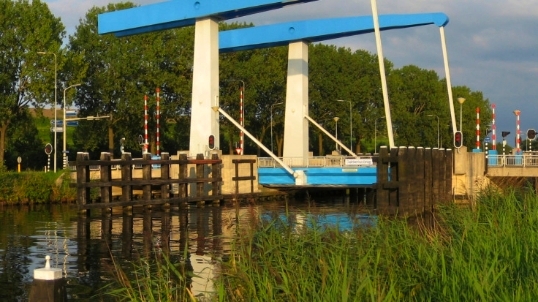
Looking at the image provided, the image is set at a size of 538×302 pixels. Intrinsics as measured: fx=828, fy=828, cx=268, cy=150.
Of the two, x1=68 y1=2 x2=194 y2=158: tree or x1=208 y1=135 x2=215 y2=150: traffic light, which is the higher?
x1=68 y1=2 x2=194 y2=158: tree

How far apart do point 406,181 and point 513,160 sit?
7.16 m

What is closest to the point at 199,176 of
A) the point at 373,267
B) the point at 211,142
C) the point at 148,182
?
the point at 211,142

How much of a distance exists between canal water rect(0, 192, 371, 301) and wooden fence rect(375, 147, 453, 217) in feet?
5.07

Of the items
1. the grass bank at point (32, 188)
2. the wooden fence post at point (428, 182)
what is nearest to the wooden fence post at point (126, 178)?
the grass bank at point (32, 188)

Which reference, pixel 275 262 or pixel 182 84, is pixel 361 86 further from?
pixel 275 262

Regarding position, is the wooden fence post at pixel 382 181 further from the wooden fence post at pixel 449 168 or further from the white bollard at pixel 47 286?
the white bollard at pixel 47 286

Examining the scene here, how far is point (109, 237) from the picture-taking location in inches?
603

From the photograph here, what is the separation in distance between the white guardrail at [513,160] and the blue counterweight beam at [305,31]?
4.59 metres

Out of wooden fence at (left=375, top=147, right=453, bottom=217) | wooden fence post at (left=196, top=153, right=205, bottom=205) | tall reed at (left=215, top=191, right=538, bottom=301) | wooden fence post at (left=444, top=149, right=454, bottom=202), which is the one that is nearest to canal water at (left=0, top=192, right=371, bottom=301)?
tall reed at (left=215, top=191, right=538, bottom=301)

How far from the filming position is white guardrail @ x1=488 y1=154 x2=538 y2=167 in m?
23.3

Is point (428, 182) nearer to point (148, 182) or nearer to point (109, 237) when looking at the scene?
point (148, 182)

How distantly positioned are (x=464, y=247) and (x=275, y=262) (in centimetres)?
165

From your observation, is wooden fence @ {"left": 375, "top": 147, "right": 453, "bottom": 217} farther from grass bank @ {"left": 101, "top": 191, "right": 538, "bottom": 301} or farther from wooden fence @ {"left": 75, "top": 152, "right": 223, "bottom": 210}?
grass bank @ {"left": 101, "top": 191, "right": 538, "bottom": 301}

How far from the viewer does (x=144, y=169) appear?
21844 mm
